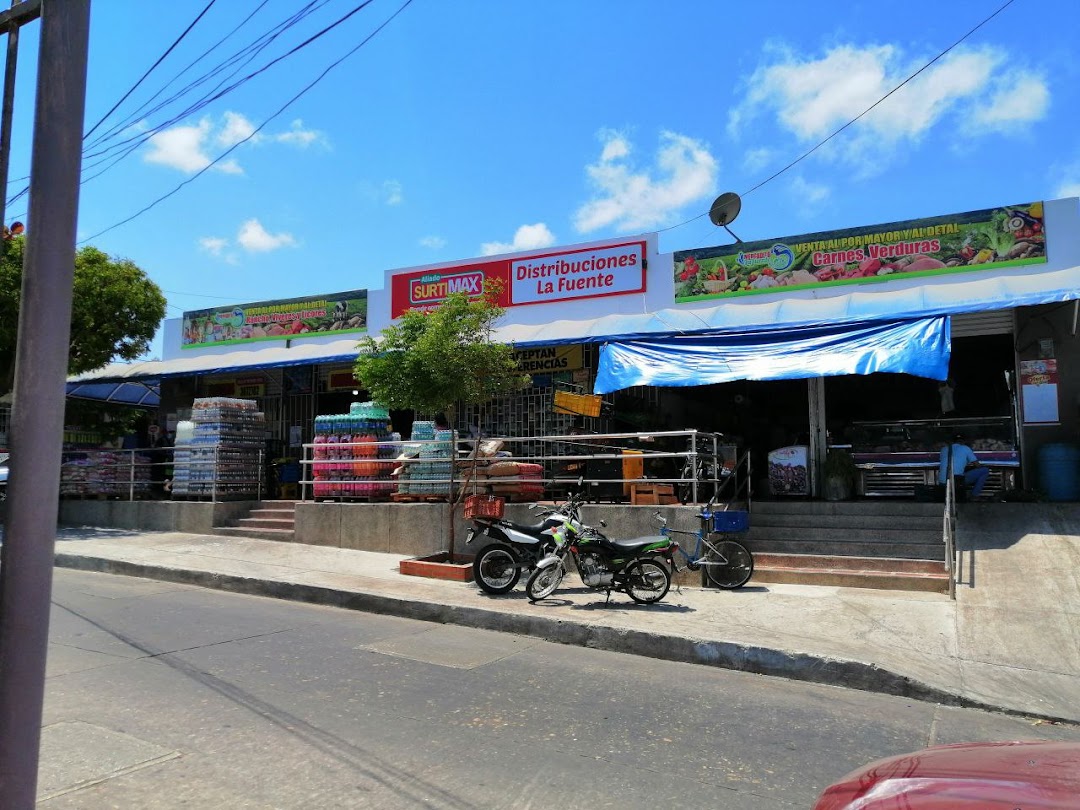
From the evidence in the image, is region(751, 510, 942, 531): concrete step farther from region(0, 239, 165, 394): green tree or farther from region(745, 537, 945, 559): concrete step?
region(0, 239, 165, 394): green tree

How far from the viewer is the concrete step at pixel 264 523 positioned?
1364 cm

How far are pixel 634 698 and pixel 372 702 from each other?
1.86 meters

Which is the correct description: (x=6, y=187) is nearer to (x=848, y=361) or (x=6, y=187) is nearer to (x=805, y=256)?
(x=848, y=361)

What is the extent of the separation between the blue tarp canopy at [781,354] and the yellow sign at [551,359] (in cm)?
296

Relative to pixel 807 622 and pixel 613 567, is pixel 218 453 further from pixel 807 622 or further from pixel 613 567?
pixel 807 622

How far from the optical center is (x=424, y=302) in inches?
675

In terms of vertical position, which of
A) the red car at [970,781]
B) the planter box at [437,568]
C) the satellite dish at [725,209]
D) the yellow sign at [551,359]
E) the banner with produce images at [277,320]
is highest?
the satellite dish at [725,209]

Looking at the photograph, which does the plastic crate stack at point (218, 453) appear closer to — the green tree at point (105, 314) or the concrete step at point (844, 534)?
the green tree at point (105, 314)

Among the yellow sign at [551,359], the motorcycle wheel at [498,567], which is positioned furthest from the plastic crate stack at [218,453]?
the motorcycle wheel at [498,567]

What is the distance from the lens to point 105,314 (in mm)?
14984

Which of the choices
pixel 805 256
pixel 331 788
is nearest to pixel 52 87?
pixel 331 788

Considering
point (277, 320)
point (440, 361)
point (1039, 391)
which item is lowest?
point (1039, 391)

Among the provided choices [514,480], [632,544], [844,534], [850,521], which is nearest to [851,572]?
[844,534]

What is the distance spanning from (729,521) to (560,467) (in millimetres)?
4480
